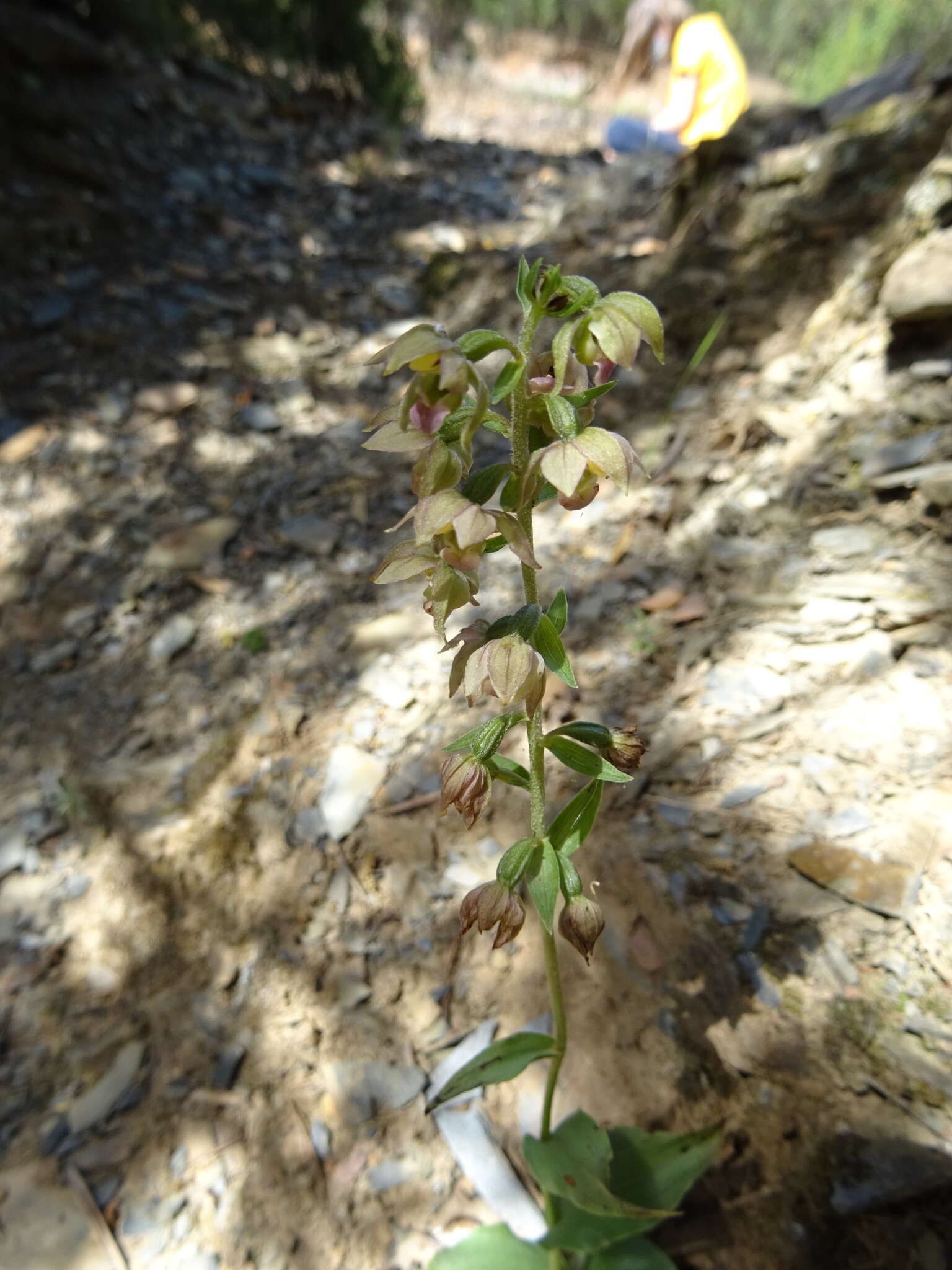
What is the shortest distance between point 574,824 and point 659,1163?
0.77 m

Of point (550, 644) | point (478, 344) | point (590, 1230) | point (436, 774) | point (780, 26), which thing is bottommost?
point (590, 1230)

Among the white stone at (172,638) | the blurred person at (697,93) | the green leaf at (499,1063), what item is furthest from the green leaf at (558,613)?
the blurred person at (697,93)

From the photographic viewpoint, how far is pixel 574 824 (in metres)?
1.44

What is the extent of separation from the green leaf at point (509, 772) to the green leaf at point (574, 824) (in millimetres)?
89

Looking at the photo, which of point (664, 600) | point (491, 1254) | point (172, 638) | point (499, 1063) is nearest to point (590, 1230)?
point (491, 1254)

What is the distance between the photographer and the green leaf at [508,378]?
3.70 feet

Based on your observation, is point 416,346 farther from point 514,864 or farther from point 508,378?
point 514,864

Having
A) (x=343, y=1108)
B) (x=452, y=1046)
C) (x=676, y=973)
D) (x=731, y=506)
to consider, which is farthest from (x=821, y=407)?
(x=343, y=1108)

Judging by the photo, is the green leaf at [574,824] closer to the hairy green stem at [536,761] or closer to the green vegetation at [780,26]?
the hairy green stem at [536,761]

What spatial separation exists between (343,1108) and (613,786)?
1.04 meters

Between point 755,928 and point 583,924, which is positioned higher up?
point 583,924

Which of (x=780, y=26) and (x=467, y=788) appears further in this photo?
(x=780, y=26)

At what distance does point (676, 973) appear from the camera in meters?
1.85

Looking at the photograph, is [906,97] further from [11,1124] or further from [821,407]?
[11,1124]
